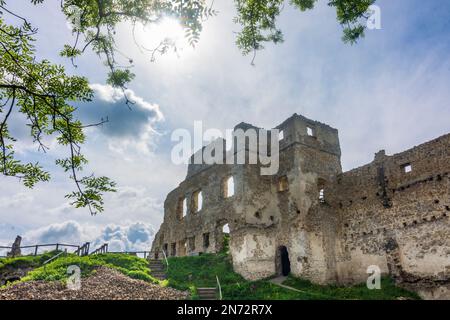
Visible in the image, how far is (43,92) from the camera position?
20.2 feet

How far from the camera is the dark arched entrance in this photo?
21.2m

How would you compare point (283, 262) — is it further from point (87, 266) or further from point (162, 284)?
point (87, 266)

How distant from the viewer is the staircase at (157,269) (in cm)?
2074

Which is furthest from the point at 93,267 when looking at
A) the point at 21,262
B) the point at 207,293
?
the point at 21,262

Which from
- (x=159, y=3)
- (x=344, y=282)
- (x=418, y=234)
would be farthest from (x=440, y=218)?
(x=159, y=3)

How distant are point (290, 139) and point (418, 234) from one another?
9240mm

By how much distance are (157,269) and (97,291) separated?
8.31m

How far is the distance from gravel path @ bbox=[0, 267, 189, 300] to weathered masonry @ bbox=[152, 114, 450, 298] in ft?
21.4

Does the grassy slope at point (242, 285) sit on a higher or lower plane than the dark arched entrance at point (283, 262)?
lower

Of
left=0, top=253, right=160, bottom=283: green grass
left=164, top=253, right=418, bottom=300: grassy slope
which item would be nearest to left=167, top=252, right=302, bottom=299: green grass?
left=164, top=253, right=418, bottom=300: grassy slope

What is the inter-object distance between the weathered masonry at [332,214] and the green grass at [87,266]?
228 inches

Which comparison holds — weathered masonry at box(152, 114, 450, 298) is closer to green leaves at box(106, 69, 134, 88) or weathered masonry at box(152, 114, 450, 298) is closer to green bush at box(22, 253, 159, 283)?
green bush at box(22, 253, 159, 283)

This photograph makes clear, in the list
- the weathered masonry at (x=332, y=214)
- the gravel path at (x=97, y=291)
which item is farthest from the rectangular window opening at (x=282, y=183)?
the gravel path at (x=97, y=291)

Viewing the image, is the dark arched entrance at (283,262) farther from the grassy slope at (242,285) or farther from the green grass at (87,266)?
the green grass at (87,266)
